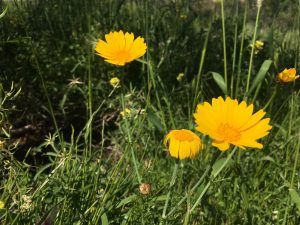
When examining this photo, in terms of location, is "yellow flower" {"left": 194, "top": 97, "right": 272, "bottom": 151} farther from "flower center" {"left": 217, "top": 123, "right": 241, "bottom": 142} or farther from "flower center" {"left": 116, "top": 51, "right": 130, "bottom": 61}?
"flower center" {"left": 116, "top": 51, "right": 130, "bottom": 61}

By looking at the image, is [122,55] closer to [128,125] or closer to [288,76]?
[128,125]

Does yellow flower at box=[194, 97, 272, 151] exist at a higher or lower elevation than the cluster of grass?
higher

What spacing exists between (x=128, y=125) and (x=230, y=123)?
55cm

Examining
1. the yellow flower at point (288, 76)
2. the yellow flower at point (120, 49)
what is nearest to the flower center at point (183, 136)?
the yellow flower at point (120, 49)

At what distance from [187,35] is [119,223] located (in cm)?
161

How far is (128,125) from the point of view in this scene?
5.19 ft

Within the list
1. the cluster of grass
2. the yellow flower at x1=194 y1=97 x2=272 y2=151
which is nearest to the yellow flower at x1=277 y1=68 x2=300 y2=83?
the cluster of grass

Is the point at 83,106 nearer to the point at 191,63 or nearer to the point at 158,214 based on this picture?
the point at 191,63

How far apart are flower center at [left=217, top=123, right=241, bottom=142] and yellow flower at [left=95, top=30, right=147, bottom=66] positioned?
30 centimetres

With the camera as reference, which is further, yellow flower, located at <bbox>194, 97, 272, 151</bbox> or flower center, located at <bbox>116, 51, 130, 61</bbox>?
flower center, located at <bbox>116, 51, 130, 61</bbox>

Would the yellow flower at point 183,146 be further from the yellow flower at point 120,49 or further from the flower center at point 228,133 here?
the yellow flower at point 120,49

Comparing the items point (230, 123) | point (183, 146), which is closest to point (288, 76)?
point (230, 123)

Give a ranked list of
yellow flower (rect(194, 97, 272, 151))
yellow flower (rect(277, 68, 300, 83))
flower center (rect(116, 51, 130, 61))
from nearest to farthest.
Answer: yellow flower (rect(194, 97, 272, 151)), flower center (rect(116, 51, 130, 61)), yellow flower (rect(277, 68, 300, 83))

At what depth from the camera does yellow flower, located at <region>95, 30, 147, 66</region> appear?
1.24 meters
